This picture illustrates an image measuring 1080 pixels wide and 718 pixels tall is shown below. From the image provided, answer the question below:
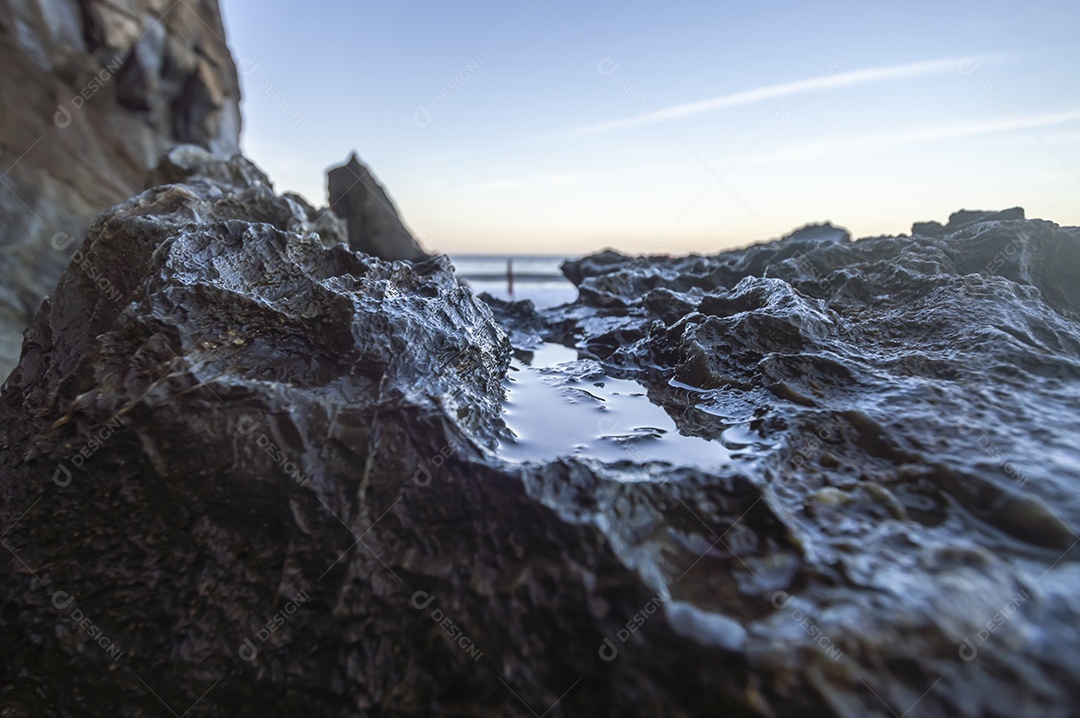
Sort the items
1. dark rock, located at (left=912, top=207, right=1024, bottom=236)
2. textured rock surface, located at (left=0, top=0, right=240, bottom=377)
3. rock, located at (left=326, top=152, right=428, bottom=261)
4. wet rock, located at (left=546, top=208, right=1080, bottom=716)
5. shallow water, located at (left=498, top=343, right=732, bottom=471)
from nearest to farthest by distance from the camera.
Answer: wet rock, located at (left=546, top=208, right=1080, bottom=716)
shallow water, located at (left=498, top=343, right=732, bottom=471)
dark rock, located at (left=912, top=207, right=1024, bottom=236)
textured rock surface, located at (left=0, top=0, right=240, bottom=377)
rock, located at (left=326, top=152, right=428, bottom=261)

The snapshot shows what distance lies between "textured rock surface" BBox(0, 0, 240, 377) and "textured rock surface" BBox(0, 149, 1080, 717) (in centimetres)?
675

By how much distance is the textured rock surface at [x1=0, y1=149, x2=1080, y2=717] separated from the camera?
4.00 ft

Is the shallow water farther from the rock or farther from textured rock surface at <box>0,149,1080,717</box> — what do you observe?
the rock

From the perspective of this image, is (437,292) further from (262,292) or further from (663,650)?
(663,650)

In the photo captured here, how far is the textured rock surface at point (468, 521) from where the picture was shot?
1219mm

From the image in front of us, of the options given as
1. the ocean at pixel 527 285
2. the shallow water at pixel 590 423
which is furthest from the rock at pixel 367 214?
the shallow water at pixel 590 423

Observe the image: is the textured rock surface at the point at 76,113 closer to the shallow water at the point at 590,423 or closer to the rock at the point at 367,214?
the rock at the point at 367,214

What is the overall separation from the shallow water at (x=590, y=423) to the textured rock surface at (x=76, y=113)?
25.0 ft

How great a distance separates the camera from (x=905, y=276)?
3.06m

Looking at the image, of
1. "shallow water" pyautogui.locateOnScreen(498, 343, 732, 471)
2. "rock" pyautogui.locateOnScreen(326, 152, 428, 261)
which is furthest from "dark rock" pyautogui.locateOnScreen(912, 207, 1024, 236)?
"rock" pyautogui.locateOnScreen(326, 152, 428, 261)

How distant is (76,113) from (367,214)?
222 inches

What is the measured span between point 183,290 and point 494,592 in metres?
1.89

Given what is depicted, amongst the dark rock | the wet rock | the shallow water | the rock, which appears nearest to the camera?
the wet rock

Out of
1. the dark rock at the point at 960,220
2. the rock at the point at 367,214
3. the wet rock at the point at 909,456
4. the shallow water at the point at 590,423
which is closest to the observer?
the wet rock at the point at 909,456
